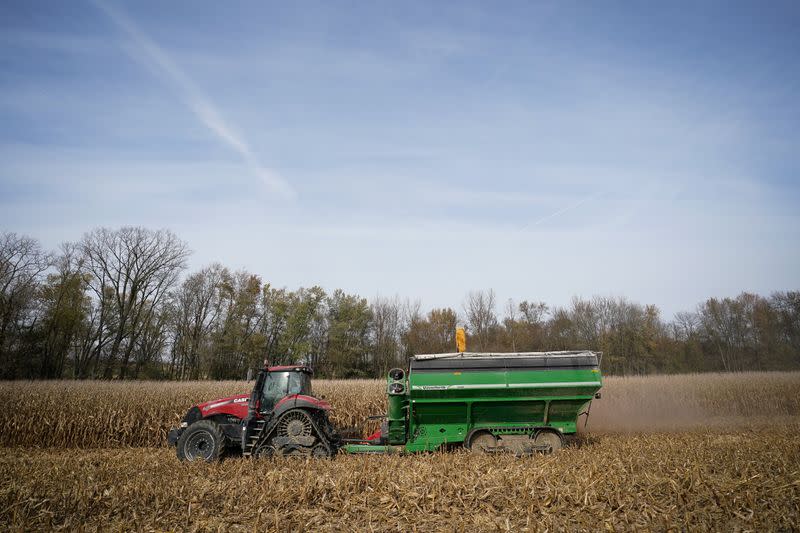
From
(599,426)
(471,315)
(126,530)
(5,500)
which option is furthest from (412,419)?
(471,315)

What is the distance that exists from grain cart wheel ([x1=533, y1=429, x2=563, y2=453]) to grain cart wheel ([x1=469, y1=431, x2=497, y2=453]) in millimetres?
924

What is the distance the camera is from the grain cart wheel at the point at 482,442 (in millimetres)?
9625

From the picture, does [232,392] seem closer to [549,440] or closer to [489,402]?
[489,402]

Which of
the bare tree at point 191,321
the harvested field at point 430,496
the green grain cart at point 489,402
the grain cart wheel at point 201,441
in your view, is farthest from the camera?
the bare tree at point 191,321

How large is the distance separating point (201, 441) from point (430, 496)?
242 inches

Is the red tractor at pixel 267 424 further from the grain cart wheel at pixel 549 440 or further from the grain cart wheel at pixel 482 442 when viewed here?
the grain cart wheel at pixel 549 440

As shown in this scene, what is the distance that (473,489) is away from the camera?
20.1 feet

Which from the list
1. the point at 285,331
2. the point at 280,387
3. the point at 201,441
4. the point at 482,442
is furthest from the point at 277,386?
the point at 285,331

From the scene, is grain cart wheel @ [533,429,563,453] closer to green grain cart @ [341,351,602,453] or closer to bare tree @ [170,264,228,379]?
green grain cart @ [341,351,602,453]

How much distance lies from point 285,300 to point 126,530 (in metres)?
44.6

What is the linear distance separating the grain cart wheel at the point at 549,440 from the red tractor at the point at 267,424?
4.46m

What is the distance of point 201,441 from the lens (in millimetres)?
9742

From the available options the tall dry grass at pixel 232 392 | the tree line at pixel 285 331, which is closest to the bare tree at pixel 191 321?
the tree line at pixel 285 331

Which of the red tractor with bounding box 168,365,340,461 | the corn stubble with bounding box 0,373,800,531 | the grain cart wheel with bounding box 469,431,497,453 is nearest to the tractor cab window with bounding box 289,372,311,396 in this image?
the red tractor with bounding box 168,365,340,461
